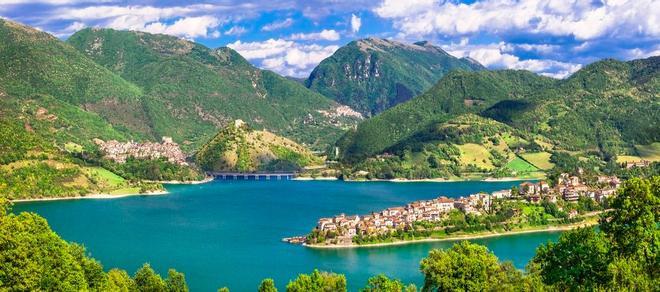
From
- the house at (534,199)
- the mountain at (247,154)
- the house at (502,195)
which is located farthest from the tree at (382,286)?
the mountain at (247,154)

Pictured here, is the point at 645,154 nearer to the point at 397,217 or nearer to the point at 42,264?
the point at 397,217

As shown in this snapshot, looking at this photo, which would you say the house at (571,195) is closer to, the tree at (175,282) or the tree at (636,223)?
the tree at (175,282)

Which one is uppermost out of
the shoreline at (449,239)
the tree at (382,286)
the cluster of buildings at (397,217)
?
the cluster of buildings at (397,217)

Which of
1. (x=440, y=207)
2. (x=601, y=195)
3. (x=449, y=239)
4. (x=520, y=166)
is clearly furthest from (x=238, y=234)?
(x=520, y=166)

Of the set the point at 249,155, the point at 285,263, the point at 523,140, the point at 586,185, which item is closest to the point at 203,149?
the point at 249,155

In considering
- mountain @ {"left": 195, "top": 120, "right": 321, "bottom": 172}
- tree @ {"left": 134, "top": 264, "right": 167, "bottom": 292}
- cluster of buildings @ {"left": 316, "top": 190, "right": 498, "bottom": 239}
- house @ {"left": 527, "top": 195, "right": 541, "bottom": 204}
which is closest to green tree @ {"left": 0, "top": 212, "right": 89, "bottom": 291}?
tree @ {"left": 134, "top": 264, "right": 167, "bottom": 292}
